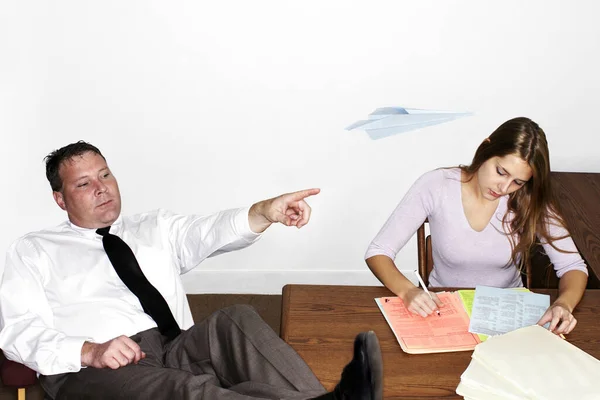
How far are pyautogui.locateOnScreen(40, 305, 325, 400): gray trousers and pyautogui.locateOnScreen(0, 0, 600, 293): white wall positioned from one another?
50.6 inches

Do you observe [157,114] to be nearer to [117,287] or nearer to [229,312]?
[117,287]

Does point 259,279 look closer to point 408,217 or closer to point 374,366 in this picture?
point 408,217

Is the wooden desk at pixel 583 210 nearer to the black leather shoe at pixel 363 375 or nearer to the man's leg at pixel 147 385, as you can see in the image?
the black leather shoe at pixel 363 375

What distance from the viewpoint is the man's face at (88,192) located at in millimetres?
2246

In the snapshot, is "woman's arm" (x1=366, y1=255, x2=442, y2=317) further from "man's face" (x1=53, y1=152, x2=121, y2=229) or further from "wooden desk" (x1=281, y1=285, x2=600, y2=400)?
"man's face" (x1=53, y1=152, x2=121, y2=229)

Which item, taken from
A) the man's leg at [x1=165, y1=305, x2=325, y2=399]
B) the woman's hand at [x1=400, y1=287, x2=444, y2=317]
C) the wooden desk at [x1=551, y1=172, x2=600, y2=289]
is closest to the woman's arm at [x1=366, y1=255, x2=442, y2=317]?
the woman's hand at [x1=400, y1=287, x2=444, y2=317]

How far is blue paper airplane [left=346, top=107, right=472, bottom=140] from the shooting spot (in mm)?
3223

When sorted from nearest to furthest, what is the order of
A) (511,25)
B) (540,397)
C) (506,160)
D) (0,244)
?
(540,397), (506,160), (511,25), (0,244)

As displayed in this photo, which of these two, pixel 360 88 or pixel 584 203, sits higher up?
pixel 360 88

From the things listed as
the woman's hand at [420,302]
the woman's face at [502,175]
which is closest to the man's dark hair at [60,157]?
the woman's hand at [420,302]

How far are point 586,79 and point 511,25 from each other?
0.40 m

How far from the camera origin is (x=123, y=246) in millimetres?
2256

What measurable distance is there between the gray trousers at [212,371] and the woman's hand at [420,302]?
0.36 m

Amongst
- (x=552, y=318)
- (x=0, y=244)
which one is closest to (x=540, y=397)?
(x=552, y=318)
